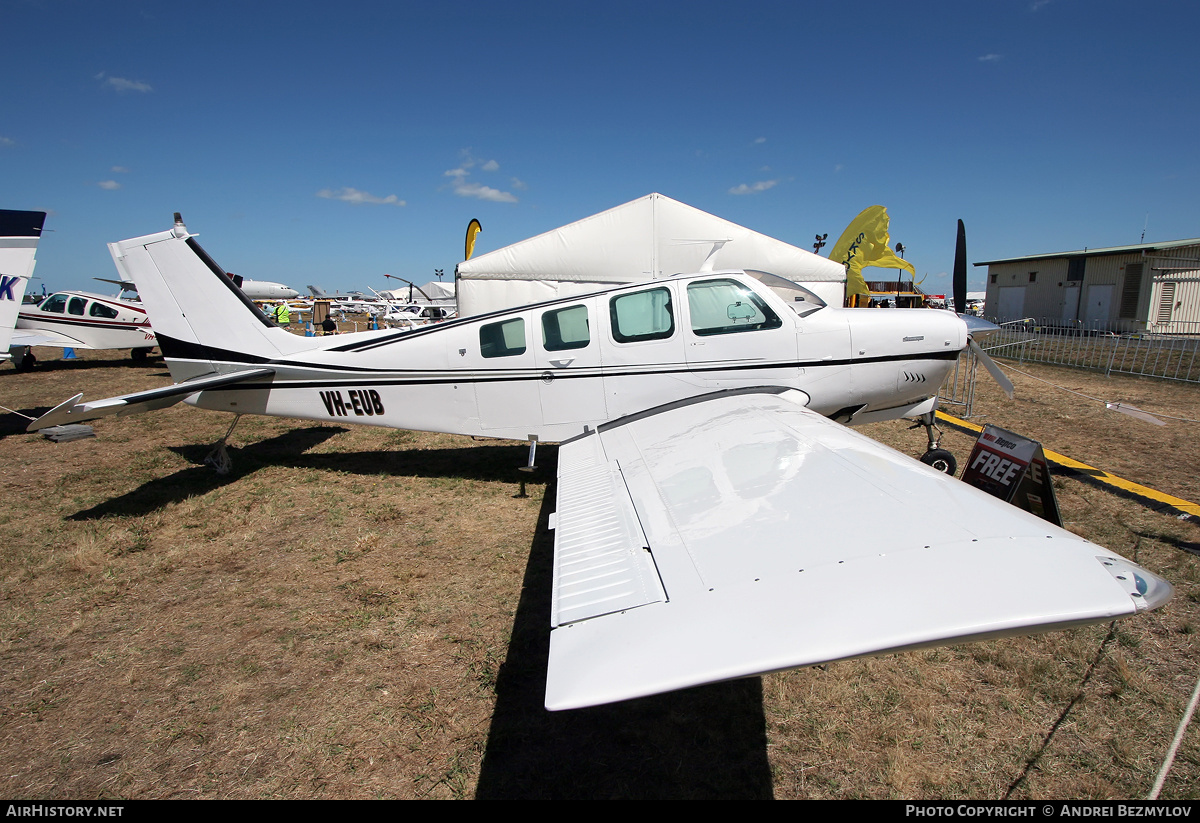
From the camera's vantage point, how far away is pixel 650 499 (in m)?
2.95

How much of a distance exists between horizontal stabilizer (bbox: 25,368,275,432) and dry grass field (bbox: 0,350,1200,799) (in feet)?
3.93

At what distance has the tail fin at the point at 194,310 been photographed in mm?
5973

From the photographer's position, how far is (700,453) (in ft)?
11.4

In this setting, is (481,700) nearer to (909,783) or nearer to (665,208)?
(909,783)

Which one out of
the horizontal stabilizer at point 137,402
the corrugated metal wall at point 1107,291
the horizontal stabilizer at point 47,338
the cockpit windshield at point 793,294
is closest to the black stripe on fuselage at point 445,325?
the horizontal stabilizer at point 137,402

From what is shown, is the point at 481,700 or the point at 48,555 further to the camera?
the point at 48,555

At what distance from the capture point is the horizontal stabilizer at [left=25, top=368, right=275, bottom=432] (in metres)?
4.02

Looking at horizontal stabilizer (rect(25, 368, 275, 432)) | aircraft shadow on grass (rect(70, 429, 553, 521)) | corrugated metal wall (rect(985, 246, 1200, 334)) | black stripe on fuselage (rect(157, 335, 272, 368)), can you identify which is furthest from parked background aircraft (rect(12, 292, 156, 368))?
corrugated metal wall (rect(985, 246, 1200, 334))

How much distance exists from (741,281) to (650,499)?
9.95 ft

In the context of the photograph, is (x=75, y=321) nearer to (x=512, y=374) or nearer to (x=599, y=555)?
(x=512, y=374)

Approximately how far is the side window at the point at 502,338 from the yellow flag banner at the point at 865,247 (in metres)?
12.0

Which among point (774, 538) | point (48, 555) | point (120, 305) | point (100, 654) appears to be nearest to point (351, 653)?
point (100, 654)

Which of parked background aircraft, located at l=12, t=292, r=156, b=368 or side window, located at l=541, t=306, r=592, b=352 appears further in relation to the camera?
parked background aircraft, located at l=12, t=292, r=156, b=368

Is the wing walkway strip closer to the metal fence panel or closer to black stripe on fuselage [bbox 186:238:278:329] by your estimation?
Result: the metal fence panel
